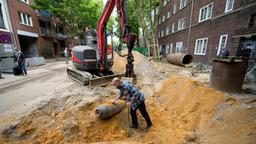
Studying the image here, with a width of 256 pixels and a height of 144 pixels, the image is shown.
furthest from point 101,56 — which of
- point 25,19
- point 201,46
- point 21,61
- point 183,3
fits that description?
point 25,19

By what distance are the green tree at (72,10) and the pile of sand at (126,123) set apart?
59.1 ft

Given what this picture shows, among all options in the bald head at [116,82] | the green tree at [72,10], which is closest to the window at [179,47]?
the green tree at [72,10]

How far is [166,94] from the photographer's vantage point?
5.30m

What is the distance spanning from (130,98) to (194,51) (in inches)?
510

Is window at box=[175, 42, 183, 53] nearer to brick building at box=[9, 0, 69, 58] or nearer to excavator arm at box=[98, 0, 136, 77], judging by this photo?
excavator arm at box=[98, 0, 136, 77]

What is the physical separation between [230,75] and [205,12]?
11.1 metres

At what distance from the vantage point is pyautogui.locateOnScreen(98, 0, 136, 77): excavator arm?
5070 mm

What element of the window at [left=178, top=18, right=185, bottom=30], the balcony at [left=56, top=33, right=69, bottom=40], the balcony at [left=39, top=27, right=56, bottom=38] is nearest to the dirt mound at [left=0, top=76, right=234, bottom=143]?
the window at [left=178, top=18, right=185, bottom=30]

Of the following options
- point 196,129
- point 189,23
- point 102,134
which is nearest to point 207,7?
point 189,23

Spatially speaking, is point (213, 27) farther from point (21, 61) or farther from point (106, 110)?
point (21, 61)

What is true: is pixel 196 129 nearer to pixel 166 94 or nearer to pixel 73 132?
pixel 166 94

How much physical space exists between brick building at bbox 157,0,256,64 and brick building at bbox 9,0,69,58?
19.0 metres

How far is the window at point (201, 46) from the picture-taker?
12556mm

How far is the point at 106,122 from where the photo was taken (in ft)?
11.9
